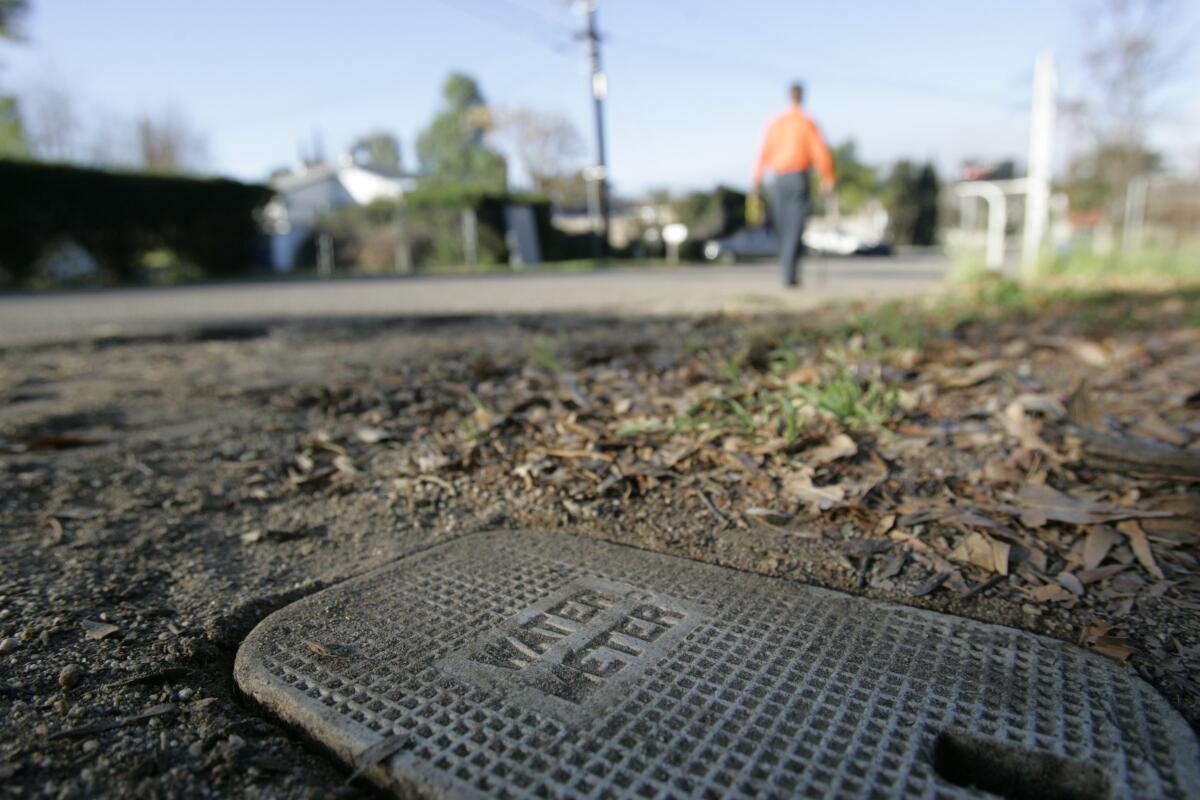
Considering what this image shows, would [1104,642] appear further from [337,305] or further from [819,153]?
[337,305]

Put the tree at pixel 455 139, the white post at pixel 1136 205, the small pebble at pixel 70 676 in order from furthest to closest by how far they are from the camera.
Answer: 1. the tree at pixel 455 139
2. the white post at pixel 1136 205
3. the small pebble at pixel 70 676

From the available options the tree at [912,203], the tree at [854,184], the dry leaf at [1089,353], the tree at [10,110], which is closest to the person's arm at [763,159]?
the dry leaf at [1089,353]

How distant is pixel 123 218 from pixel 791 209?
1473 cm

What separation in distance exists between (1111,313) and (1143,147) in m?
15.8

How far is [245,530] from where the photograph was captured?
7.27 ft

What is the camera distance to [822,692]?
53.4 inches

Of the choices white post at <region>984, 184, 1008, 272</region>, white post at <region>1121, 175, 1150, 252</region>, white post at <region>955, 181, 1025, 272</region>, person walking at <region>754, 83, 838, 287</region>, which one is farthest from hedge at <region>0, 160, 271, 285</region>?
white post at <region>1121, 175, 1150, 252</region>

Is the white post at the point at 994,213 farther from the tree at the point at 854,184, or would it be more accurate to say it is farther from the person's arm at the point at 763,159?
the tree at the point at 854,184

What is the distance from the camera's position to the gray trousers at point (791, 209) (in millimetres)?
7938

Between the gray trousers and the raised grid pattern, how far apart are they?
6812 mm

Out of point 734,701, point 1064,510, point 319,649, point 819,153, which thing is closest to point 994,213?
point 819,153

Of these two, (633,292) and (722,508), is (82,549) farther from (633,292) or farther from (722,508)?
(633,292)

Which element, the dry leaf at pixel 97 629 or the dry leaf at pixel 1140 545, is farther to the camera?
the dry leaf at pixel 1140 545

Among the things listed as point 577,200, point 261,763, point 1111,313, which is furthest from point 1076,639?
point 577,200
